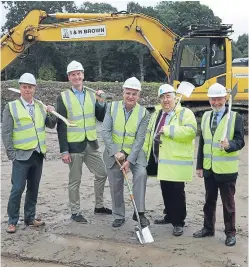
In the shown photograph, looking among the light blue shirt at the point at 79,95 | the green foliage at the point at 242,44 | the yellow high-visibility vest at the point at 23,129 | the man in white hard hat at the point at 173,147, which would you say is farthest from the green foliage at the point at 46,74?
the man in white hard hat at the point at 173,147

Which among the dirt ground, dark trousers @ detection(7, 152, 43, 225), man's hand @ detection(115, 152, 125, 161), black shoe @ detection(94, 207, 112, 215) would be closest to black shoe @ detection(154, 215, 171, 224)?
the dirt ground

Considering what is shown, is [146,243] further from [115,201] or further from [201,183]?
[201,183]

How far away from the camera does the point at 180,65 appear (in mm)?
11492

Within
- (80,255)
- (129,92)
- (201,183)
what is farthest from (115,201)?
(201,183)

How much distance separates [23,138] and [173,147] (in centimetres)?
179

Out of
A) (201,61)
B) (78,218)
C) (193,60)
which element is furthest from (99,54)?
(78,218)

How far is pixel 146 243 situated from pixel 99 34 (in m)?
7.41

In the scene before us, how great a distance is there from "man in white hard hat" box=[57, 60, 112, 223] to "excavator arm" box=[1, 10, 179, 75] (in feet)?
16.6

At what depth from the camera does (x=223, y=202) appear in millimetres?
4844

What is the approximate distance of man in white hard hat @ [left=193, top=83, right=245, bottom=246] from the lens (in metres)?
4.71

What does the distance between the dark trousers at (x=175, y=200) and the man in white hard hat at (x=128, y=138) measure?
0.28 m

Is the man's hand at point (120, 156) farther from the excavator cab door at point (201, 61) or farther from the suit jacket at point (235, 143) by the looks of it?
the excavator cab door at point (201, 61)

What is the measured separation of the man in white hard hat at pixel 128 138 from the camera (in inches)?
204

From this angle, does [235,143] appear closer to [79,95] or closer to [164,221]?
[164,221]
